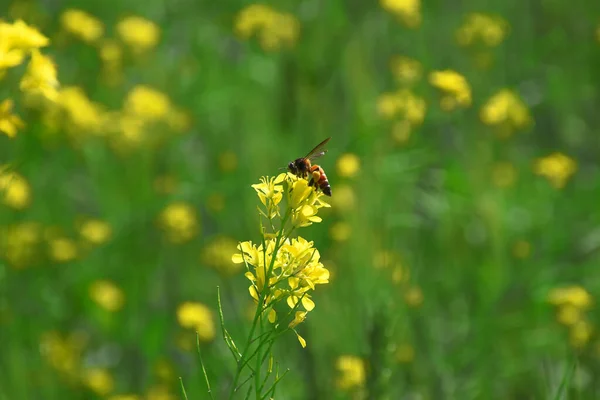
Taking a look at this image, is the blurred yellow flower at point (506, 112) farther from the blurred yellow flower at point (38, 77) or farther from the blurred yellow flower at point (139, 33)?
the blurred yellow flower at point (38, 77)

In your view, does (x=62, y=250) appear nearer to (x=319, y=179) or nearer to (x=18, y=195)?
(x=18, y=195)

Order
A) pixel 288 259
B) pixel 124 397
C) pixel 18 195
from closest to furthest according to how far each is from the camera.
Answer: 1. pixel 288 259
2. pixel 124 397
3. pixel 18 195

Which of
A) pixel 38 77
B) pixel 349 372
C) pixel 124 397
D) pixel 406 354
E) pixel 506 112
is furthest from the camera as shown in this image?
pixel 506 112

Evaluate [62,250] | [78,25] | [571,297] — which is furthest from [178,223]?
[571,297]

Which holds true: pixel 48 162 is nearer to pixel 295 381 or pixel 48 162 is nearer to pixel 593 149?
pixel 295 381

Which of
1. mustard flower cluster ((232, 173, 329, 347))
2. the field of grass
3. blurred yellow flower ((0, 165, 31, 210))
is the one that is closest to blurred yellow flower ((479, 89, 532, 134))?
the field of grass

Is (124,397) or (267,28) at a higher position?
(267,28)

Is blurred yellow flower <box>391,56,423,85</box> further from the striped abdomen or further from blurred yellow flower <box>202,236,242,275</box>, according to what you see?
the striped abdomen
